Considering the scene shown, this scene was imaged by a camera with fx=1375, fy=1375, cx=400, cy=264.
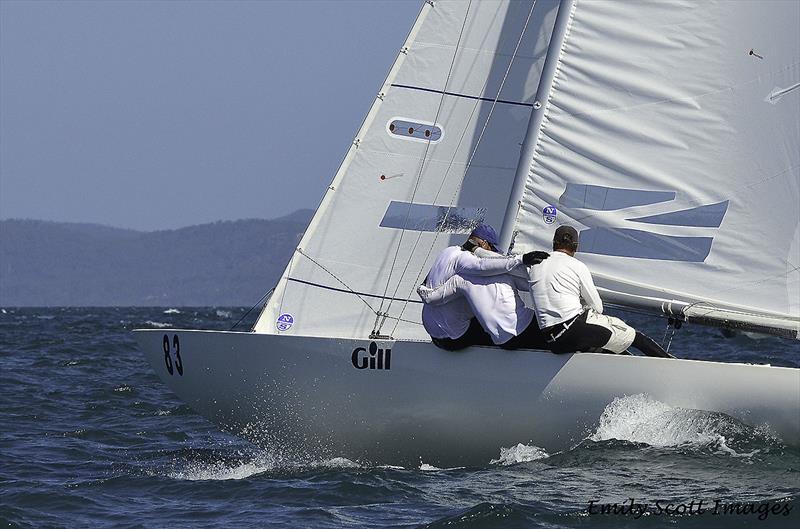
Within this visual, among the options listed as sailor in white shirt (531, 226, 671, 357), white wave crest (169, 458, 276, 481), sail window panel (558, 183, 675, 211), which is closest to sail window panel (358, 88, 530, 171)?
sail window panel (558, 183, 675, 211)

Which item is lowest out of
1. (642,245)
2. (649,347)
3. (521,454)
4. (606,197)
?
(521,454)

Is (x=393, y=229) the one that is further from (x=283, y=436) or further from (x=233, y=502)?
(x=233, y=502)

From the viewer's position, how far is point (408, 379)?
27.9 ft

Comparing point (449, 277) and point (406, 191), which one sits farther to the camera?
point (406, 191)

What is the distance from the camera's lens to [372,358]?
28.1 feet

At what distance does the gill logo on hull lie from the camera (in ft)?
27.9

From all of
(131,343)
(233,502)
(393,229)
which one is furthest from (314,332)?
(131,343)

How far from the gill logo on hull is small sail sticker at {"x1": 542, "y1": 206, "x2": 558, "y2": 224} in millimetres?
1477

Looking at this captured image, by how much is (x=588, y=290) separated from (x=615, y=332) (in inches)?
13.1

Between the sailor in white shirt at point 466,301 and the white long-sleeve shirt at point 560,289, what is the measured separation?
0.16 meters

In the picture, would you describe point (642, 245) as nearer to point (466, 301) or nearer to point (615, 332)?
point (615, 332)

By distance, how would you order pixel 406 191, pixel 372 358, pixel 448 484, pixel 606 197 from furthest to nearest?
pixel 406 191 → pixel 606 197 → pixel 372 358 → pixel 448 484

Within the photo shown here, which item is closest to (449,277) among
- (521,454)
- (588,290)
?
(588,290)

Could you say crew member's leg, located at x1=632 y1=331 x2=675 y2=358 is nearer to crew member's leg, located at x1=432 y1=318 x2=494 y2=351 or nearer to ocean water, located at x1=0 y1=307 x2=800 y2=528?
ocean water, located at x1=0 y1=307 x2=800 y2=528
